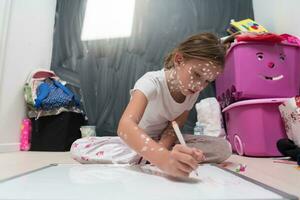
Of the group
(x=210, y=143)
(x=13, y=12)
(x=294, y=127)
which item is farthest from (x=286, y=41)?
(x=13, y=12)

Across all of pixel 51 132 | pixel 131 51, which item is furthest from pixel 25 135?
pixel 131 51

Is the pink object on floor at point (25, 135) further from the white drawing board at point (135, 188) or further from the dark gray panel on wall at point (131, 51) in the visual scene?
the white drawing board at point (135, 188)

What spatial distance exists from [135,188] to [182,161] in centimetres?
11

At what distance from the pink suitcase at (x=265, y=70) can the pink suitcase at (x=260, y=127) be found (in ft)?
0.20

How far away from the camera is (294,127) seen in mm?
1112

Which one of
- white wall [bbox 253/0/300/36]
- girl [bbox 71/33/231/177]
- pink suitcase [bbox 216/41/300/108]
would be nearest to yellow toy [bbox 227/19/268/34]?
white wall [bbox 253/0/300/36]

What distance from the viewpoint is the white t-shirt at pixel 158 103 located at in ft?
2.63

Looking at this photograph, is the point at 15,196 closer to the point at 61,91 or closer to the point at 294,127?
the point at 294,127

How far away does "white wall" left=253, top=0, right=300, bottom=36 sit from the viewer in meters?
1.42

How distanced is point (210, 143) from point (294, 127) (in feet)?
1.29

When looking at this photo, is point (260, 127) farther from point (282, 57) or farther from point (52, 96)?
point (52, 96)

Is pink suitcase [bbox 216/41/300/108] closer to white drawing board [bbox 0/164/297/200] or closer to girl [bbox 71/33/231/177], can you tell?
girl [bbox 71/33/231/177]

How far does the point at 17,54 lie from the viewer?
1660mm

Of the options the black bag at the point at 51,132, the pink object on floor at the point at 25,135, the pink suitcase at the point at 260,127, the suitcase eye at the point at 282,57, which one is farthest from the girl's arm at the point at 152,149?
the pink object on floor at the point at 25,135
